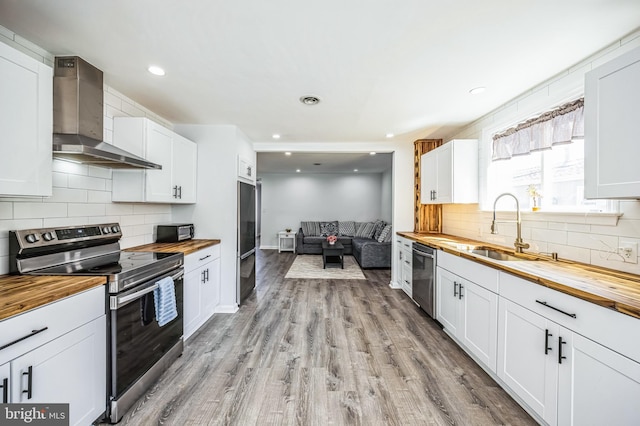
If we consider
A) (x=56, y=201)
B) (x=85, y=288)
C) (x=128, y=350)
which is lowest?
(x=128, y=350)

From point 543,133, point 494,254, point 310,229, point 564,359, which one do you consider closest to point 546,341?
point 564,359

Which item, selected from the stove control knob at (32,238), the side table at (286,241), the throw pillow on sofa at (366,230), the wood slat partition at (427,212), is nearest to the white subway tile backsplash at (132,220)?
the stove control knob at (32,238)

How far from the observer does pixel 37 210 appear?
1.78m

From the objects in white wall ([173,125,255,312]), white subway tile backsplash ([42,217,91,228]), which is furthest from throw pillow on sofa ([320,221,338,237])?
white subway tile backsplash ([42,217,91,228])

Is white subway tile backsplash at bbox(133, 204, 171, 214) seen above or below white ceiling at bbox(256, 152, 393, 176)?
below

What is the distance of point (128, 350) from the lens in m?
1.67

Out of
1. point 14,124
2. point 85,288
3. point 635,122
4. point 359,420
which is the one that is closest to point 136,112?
point 14,124

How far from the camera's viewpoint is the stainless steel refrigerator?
345cm

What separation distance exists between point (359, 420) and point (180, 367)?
1517 mm

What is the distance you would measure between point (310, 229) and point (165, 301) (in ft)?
19.5

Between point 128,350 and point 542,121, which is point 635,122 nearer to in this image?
point 542,121

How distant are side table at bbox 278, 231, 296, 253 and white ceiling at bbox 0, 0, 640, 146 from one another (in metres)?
5.31

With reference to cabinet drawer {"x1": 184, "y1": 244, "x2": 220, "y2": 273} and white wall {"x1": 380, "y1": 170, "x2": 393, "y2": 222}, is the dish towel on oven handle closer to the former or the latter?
cabinet drawer {"x1": 184, "y1": 244, "x2": 220, "y2": 273}

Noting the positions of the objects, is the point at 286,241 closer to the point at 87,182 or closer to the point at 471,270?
the point at 87,182
